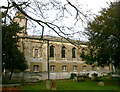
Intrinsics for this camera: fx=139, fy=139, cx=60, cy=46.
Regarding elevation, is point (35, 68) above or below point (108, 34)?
below

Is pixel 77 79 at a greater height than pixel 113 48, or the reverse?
pixel 113 48

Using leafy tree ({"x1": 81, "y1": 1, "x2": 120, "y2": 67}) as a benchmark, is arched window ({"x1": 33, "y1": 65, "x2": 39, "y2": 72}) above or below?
below

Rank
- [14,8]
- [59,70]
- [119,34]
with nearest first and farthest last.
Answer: [14,8], [119,34], [59,70]

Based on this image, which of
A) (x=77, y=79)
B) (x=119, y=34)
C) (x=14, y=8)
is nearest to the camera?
(x=14, y=8)

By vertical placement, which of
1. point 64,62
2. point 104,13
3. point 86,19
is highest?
point 104,13

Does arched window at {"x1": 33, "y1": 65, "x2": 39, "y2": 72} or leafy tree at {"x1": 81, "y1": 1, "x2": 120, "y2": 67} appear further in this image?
arched window at {"x1": 33, "y1": 65, "x2": 39, "y2": 72}

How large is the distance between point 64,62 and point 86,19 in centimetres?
2551

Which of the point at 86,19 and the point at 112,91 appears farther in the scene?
the point at 112,91

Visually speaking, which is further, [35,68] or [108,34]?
[35,68]

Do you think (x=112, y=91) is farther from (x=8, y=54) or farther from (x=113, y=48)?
(x=8, y=54)

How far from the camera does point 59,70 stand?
32438 mm

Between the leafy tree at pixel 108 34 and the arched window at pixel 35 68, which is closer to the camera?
the leafy tree at pixel 108 34

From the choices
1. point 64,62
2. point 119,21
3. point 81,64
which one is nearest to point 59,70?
point 64,62

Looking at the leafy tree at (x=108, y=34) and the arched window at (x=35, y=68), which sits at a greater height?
the leafy tree at (x=108, y=34)
